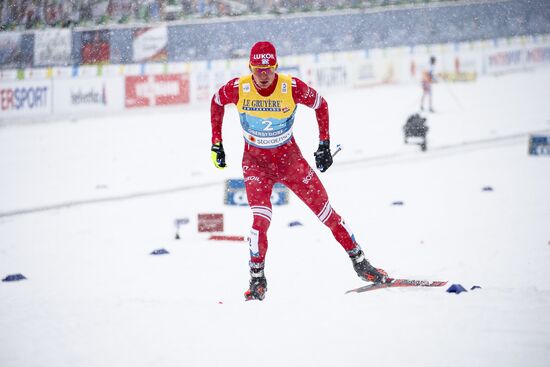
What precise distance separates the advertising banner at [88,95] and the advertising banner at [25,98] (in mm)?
319

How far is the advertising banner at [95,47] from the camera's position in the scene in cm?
2567

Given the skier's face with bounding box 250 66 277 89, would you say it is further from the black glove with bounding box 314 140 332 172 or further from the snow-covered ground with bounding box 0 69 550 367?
the snow-covered ground with bounding box 0 69 550 367

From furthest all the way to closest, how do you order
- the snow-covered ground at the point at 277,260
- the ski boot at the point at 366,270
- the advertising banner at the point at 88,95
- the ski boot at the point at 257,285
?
the advertising banner at the point at 88,95
the ski boot at the point at 366,270
the ski boot at the point at 257,285
the snow-covered ground at the point at 277,260

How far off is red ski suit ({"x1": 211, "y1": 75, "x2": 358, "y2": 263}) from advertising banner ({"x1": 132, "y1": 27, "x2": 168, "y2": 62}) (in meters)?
21.8

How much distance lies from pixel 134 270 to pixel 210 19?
22.8 meters

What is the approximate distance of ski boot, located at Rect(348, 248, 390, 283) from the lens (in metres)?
6.06

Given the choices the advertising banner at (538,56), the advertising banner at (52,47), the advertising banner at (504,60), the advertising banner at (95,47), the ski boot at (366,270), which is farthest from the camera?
the advertising banner at (538,56)

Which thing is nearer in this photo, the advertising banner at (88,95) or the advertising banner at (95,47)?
the advertising banner at (88,95)

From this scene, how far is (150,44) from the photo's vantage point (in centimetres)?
2719

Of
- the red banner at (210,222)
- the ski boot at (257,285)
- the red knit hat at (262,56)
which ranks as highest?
the red knit hat at (262,56)

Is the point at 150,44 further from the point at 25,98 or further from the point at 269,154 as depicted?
the point at 269,154

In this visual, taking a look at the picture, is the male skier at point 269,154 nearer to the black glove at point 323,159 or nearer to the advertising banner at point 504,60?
the black glove at point 323,159

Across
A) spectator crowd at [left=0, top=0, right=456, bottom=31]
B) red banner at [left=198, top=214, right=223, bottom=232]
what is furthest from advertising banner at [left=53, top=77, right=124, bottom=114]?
red banner at [left=198, top=214, right=223, bottom=232]

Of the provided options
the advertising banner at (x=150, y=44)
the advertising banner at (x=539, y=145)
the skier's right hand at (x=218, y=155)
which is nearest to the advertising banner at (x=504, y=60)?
the advertising banner at (x=150, y=44)
